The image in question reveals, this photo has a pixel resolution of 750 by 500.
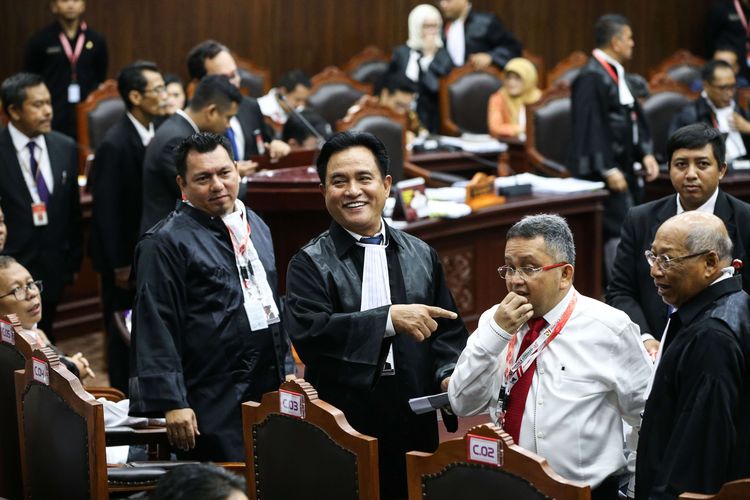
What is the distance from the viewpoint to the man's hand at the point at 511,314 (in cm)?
244

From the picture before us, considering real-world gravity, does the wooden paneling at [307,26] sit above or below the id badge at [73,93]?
above

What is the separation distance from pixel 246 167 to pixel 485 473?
8.46 ft

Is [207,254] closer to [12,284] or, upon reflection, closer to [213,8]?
[12,284]

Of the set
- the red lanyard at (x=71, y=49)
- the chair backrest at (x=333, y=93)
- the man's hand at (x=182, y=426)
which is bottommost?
the man's hand at (x=182, y=426)

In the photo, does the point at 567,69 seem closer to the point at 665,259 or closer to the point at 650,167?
the point at 650,167

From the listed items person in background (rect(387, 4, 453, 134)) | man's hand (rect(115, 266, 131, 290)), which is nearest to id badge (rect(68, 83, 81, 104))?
person in background (rect(387, 4, 453, 134))

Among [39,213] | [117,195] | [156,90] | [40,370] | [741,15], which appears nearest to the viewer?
[40,370]

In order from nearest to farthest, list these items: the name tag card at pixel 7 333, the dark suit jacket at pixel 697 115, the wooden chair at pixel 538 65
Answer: the name tag card at pixel 7 333 → the dark suit jacket at pixel 697 115 → the wooden chair at pixel 538 65

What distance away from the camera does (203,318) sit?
314 centimetres

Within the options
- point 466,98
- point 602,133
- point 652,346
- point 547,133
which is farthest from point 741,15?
point 652,346

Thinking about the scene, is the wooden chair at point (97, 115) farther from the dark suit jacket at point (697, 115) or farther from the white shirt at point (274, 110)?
the dark suit jacket at point (697, 115)

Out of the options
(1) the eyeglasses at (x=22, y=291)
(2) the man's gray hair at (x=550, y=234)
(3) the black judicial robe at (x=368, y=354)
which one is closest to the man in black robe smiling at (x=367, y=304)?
(3) the black judicial robe at (x=368, y=354)

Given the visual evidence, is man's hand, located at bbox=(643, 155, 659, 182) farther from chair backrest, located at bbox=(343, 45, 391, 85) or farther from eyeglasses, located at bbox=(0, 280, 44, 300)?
eyeglasses, located at bbox=(0, 280, 44, 300)

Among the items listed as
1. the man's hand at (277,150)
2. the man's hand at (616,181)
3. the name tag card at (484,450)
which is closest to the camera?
the name tag card at (484,450)
